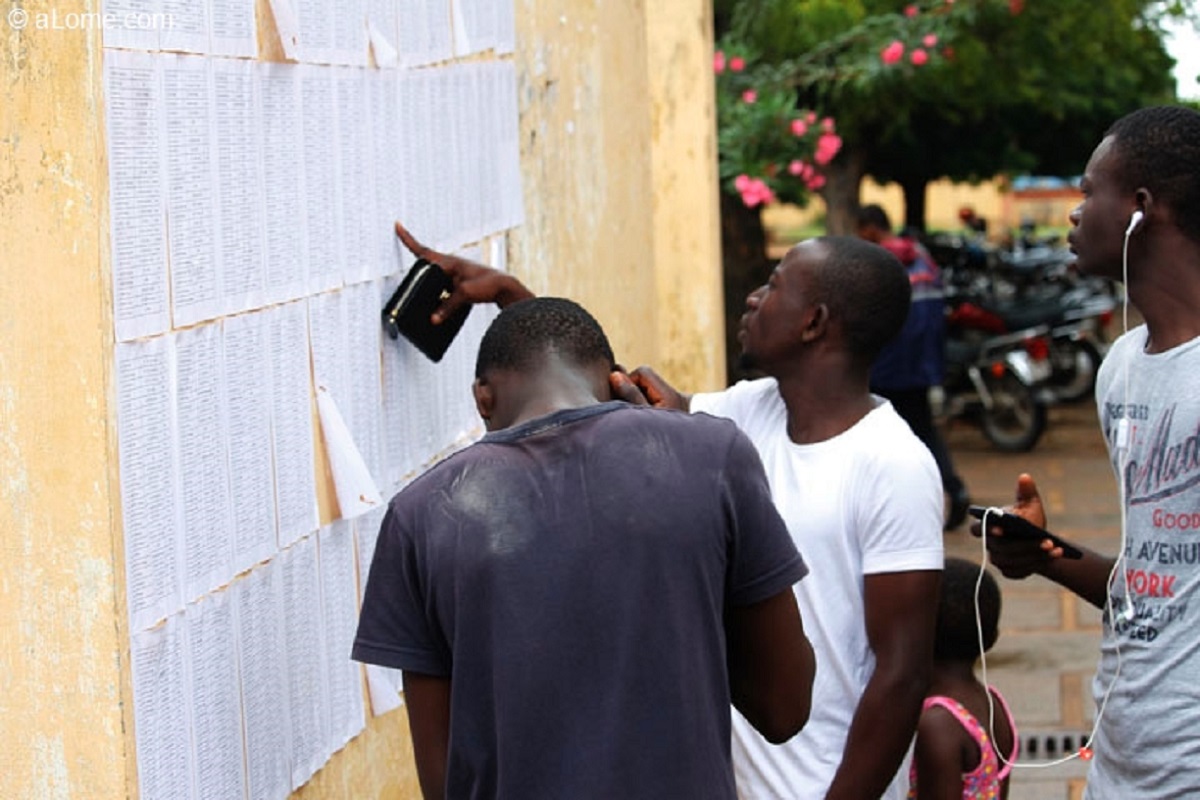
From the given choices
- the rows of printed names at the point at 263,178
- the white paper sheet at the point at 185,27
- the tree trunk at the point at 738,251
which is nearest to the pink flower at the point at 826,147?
the tree trunk at the point at 738,251

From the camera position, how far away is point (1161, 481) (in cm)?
319

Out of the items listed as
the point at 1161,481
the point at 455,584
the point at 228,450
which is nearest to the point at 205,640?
the point at 228,450

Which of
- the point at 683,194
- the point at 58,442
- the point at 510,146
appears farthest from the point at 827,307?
the point at 683,194

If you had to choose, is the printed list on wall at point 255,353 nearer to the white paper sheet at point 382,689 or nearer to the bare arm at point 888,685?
the white paper sheet at point 382,689

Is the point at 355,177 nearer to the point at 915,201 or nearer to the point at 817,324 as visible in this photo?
the point at 817,324

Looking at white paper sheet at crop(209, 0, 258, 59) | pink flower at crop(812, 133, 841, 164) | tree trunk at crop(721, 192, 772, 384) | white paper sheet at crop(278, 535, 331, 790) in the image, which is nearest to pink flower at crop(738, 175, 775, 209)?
pink flower at crop(812, 133, 841, 164)

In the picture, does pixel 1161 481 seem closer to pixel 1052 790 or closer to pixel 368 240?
pixel 368 240

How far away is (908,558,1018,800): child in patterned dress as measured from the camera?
12.7ft

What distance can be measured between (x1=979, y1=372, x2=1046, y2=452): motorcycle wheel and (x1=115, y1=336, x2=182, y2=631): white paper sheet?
12.3m

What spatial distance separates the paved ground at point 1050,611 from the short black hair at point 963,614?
2.21 metres

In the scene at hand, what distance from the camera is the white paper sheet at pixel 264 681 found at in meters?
3.03

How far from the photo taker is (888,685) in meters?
3.37

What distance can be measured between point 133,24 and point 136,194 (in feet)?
0.76

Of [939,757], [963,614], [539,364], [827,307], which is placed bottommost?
[939,757]
